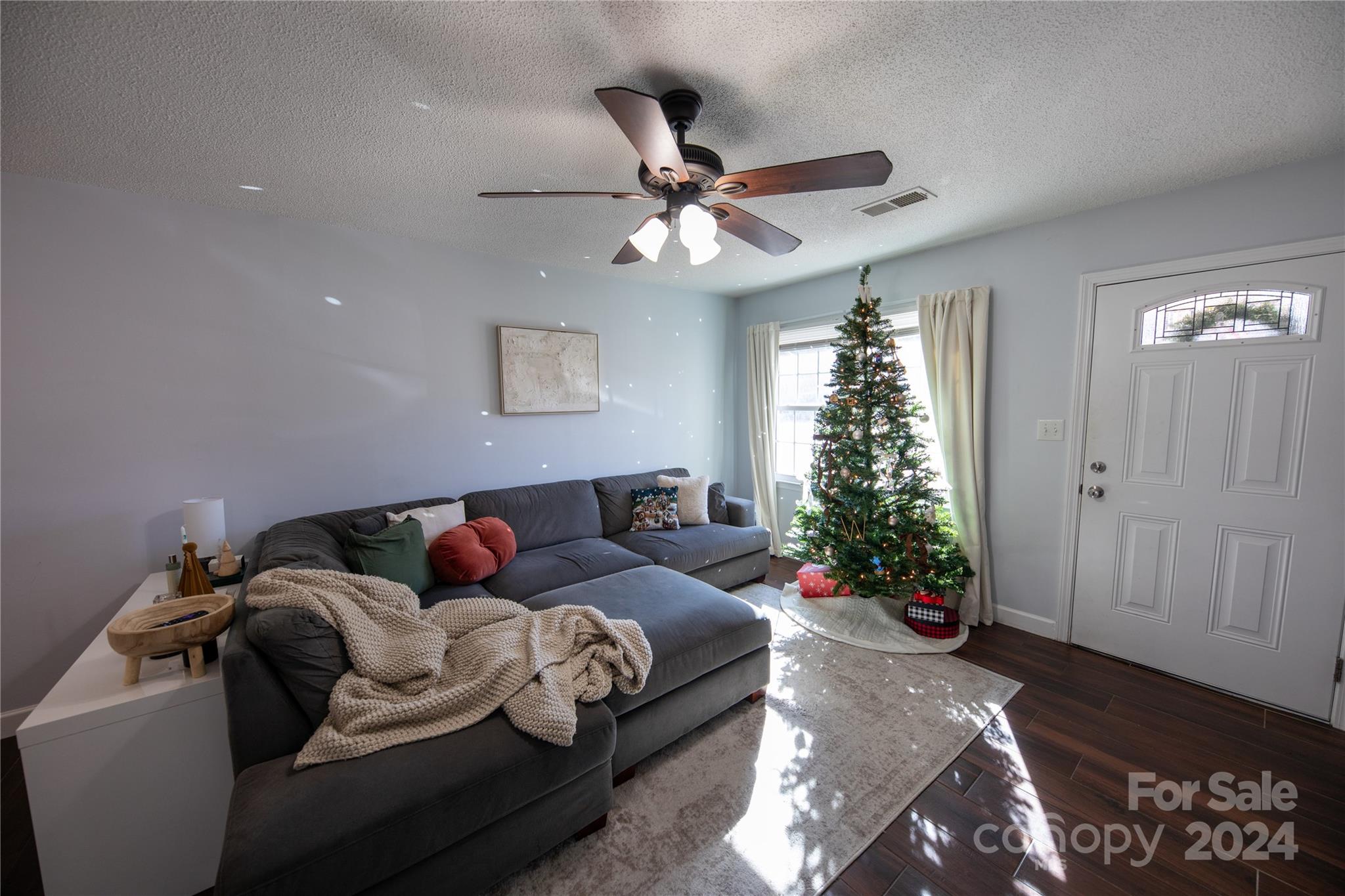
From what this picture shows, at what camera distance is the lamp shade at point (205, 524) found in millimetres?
2176

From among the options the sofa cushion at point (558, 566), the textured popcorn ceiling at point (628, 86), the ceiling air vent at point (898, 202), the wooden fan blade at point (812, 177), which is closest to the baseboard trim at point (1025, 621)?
the sofa cushion at point (558, 566)

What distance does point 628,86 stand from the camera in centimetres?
164

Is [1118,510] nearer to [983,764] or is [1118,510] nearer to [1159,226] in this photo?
[1159,226]

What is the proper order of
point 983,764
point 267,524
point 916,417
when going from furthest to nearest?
point 916,417, point 267,524, point 983,764

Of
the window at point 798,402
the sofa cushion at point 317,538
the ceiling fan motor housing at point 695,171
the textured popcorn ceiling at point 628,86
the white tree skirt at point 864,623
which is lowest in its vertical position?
the white tree skirt at point 864,623

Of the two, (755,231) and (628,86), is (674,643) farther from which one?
(628,86)

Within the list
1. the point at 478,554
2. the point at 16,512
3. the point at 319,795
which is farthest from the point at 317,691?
the point at 16,512

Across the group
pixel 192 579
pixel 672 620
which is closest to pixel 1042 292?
pixel 672 620

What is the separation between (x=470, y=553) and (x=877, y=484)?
2.58m

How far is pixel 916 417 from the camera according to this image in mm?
3221

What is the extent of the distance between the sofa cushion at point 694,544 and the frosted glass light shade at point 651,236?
1.99 metres

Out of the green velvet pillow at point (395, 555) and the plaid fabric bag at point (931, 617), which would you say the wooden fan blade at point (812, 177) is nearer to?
the green velvet pillow at point (395, 555)

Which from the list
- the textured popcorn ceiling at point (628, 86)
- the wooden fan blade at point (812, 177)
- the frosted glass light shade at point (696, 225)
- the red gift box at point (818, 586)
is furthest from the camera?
the red gift box at point (818, 586)

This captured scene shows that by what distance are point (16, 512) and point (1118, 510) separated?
5409mm
